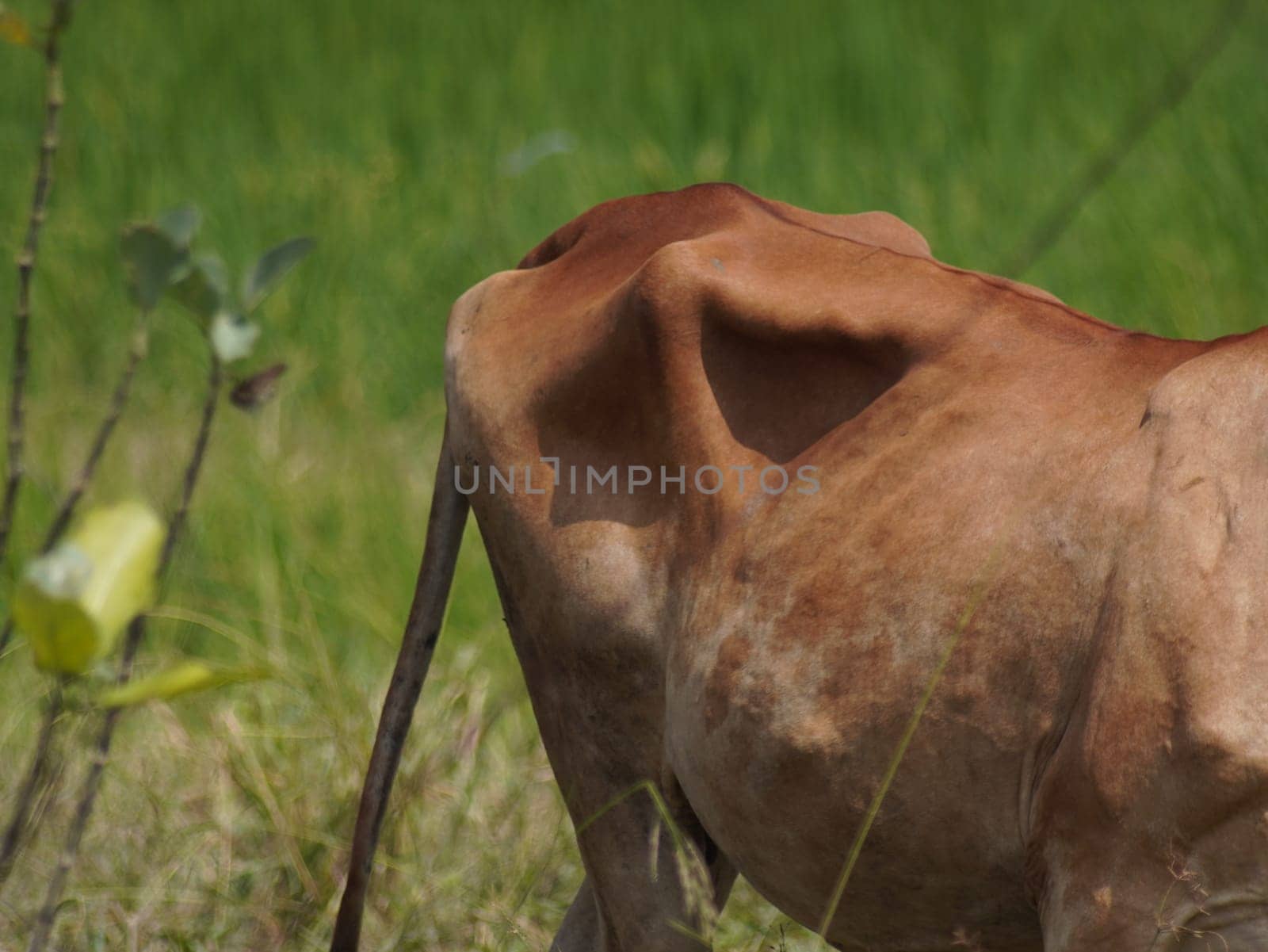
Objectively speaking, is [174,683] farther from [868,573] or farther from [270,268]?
[868,573]

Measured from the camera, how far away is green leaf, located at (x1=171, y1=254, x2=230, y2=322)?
1.28 meters

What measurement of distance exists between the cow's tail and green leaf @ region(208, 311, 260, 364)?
0.94m

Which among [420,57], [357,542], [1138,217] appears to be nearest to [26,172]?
[420,57]

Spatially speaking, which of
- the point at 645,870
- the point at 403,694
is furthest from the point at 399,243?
the point at 645,870

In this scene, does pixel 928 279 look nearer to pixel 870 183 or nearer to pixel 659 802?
pixel 659 802

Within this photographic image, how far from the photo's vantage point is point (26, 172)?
7.23m

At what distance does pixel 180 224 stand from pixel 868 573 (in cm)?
74

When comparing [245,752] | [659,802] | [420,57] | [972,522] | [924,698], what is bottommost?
[420,57]

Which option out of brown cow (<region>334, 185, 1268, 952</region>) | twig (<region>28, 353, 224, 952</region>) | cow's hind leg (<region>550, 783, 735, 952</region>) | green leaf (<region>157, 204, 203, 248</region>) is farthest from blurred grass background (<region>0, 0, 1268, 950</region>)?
green leaf (<region>157, 204, 203, 248</region>)

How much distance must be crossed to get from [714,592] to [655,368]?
10.4 inches

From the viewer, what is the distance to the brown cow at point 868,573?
1.45 meters

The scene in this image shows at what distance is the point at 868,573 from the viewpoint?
1.67m

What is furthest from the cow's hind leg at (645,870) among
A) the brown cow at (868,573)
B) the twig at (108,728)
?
the twig at (108,728)

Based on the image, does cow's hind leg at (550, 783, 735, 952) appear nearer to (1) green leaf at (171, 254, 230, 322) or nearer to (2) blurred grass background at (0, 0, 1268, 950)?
(2) blurred grass background at (0, 0, 1268, 950)
